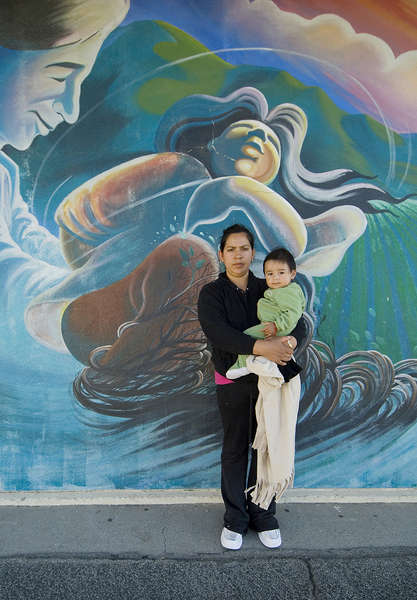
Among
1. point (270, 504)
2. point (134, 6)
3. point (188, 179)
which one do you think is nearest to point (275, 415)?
point (270, 504)

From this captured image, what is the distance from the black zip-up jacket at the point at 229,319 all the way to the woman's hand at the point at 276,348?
4 cm

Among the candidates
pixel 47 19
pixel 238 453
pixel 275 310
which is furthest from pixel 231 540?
pixel 47 19

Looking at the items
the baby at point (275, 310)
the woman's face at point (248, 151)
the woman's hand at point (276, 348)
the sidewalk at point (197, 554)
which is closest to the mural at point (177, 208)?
the woman's face at point (248, 151)

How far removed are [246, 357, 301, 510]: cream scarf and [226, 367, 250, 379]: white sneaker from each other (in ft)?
0.17

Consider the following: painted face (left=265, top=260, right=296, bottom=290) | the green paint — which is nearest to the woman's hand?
painted face (left=265, top=260, right=296, bottom=290)

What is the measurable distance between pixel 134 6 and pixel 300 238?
1887mm

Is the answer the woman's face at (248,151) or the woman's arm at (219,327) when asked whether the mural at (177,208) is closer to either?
the woman's face at (248,151)

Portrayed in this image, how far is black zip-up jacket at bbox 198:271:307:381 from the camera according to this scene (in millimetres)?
2576

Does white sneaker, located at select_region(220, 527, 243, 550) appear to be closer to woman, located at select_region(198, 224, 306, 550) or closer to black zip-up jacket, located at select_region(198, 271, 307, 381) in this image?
woman, located at select_region(198, 224, 306, 550)

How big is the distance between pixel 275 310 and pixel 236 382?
19.6 inches

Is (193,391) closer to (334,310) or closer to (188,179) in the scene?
(334,310)

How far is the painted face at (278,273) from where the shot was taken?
8.47 ft

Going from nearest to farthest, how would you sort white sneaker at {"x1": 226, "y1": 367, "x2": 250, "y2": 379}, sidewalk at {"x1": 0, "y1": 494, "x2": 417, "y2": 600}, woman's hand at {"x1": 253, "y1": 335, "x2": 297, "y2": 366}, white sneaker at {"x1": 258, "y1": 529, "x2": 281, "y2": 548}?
1. sidewalk at {"x1": 0, "y1": 494, "x2": 417, "y2": 600}
2. woman's hand at {"x1": 253, "y1": 335, "x2": 297, "y2": 366}
3. white sneaker at {"x1": 226, "y1": 367, "x2": 250, "y2": 379}
4. white sneaker at {"x1": 258, "y1": 529, "x2": 281, "y2": 548}

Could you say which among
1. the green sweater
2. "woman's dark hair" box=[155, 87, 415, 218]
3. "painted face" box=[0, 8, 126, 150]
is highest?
"woman's dark hair" box=[155, 87, 415, 218]
